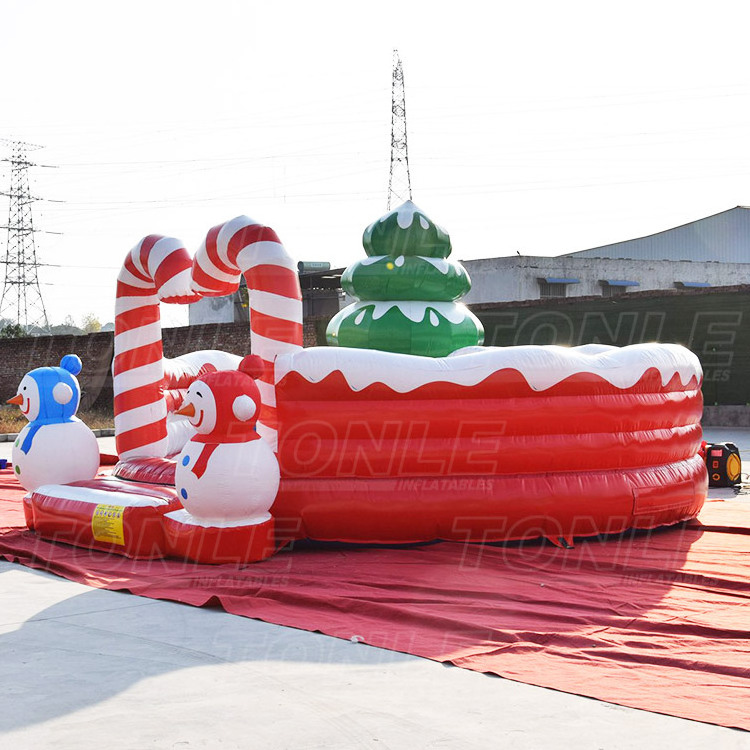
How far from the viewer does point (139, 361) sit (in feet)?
22.8

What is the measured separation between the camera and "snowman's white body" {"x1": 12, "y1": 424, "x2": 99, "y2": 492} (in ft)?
19.6

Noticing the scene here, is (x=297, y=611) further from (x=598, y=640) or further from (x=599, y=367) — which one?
(x=599, y=367)

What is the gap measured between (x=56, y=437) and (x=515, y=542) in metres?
2.93

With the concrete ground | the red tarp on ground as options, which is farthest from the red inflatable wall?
the concrete ground

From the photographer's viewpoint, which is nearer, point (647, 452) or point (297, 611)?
point (297, 611)

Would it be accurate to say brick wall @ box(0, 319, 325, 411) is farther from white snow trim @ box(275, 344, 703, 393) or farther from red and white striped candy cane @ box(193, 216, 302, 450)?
white snow trim @ box(275, 344, 703, 393)

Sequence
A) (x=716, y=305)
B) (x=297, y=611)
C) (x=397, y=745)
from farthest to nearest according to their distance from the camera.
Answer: (x=716, y=305)
(x=297, y=611)
(x=397, y=745)

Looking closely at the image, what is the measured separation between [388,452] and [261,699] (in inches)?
92.8

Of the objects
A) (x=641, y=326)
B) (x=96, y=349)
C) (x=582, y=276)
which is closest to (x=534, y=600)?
(x=641, y=326)

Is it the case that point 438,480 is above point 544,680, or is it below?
above

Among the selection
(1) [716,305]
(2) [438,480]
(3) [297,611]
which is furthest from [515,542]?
(1) [716,305]

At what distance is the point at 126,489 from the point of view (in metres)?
5.68

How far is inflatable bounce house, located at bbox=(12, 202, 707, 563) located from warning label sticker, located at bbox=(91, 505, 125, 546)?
0.5 inches

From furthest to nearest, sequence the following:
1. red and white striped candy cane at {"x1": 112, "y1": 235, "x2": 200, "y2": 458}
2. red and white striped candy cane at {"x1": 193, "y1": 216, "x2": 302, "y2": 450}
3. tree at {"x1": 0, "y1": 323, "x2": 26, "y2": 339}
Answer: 1. tree at {"x1": 0, "y1": 323, "x2": 26, "y2": 339}
2. red and white striped candy cane at {"x1": 112, "y1": 235, "x2": 200, "y2": 458}
3. red and white striped candy cane at {"x1": 193, "y1": 216, "x2": 302, "y2": 450}
